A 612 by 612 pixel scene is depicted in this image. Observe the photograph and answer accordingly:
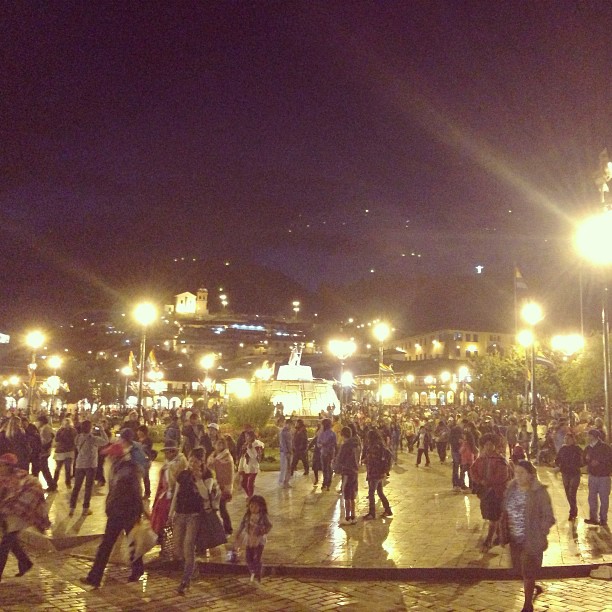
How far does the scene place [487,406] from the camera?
38.4 metres

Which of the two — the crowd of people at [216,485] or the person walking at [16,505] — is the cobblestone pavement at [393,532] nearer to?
the crowd of people at [216,485]

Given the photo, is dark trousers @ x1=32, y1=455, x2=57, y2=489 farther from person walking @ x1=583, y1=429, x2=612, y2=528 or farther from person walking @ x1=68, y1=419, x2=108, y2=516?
person walking @ x1=583, y1=429, x2=612, y2=528

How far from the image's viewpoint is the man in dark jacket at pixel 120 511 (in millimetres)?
6859

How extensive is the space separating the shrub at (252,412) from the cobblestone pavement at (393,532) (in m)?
9.21

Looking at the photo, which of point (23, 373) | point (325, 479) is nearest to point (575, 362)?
point (325, 479)

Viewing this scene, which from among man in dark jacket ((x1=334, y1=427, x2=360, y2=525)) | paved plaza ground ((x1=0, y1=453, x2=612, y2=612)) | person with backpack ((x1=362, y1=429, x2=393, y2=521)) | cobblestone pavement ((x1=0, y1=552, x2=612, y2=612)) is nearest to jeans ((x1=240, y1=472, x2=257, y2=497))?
paved plaza ground ((x1=0, y1=453, x2=612, y2=612))

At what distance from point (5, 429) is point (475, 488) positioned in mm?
9199

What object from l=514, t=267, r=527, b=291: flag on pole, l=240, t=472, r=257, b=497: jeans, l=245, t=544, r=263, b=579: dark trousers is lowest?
l=245, t=544, r=263, b=579: dark trousers

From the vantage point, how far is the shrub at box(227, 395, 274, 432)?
23.4 meters

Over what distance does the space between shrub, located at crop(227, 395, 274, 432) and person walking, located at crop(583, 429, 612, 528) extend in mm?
14716

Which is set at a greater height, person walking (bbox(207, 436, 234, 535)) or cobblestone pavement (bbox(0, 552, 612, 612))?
person walking (bbox(207, 436, 234, 535))

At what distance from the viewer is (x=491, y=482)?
8602 millimetres

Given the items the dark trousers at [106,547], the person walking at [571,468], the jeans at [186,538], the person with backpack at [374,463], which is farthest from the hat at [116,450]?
the person walking at [571,468]

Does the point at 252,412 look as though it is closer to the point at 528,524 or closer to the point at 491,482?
the point at 491,482
